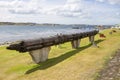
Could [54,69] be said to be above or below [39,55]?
below

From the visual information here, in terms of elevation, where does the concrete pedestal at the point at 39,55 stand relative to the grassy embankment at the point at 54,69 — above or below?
above

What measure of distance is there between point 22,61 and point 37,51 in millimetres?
2962

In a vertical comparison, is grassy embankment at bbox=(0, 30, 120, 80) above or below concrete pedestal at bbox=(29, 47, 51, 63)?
below

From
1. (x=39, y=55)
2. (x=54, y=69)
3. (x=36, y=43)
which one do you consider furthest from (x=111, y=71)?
(x=39, y=55)

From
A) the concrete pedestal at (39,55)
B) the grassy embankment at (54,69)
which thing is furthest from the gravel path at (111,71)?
the concrete pedestal at (39,55)

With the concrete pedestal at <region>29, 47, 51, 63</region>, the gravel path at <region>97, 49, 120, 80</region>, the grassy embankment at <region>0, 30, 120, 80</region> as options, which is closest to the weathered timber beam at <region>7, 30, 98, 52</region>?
the concrete pedestal at <region>29, 47, 51, 63</region>

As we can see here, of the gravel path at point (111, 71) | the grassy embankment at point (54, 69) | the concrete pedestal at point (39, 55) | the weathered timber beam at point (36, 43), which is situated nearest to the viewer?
the gravel path at point (111, 71)

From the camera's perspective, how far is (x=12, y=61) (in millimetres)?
22594

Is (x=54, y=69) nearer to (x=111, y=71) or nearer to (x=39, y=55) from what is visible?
(x=39, y=55)

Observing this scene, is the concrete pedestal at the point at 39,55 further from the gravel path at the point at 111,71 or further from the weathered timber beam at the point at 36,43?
the gravel path at the point at 111,71

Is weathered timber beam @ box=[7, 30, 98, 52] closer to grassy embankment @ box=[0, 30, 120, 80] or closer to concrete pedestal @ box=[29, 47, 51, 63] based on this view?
concrete pedestal @ box=[29, 47, 51, 63]

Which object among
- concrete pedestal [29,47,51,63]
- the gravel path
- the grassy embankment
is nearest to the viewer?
the gravel path

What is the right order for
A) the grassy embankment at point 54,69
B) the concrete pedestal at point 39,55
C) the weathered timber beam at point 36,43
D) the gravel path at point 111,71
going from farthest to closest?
the concrete pedestal at point 39,55
the weathered timber beam at point 36,43
the grassy embankment at point 54,69
the gravel path at point 111,71

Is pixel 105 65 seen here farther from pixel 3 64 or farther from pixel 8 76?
pixel 3 64
